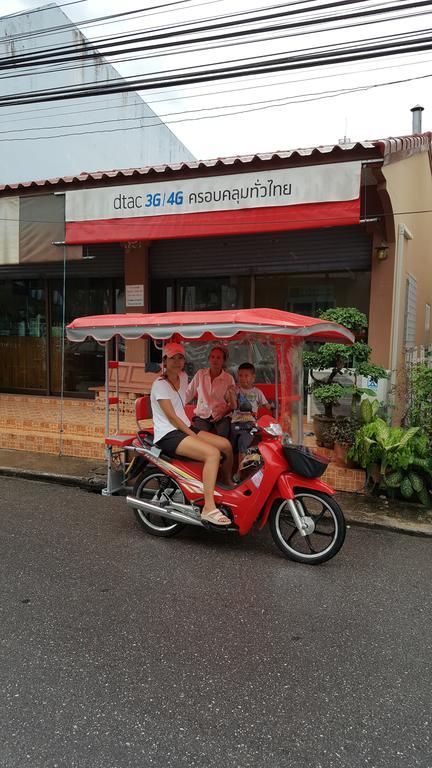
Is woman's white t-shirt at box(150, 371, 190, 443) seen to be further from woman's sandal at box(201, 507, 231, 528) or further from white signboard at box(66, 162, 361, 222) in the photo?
white signboard at box(66, 162, 361, 222)

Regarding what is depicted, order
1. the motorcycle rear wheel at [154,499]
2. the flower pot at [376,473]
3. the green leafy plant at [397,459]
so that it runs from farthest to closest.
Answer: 1. the flower pot at [376,473]
2. the green leafy plant at [397,459]
3. the motorcycle rear wheel at [154,499]

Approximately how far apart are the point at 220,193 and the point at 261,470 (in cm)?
420

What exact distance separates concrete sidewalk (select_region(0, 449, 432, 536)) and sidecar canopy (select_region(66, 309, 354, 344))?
5.85ft

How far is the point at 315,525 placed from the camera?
13.8ft

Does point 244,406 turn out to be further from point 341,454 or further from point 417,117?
point 417,117

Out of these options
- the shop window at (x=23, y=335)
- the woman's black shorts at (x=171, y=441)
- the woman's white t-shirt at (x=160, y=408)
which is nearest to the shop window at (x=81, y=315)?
the shop window at (x=23, y=335)

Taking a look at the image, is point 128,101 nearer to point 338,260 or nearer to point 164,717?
point 338,260

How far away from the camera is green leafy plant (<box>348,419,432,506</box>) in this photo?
18.2ft

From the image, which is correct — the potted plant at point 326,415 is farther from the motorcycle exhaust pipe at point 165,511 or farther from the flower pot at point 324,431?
the motorcycle exhaust pipe at point 165,511

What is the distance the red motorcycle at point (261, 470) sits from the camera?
13.6 ft

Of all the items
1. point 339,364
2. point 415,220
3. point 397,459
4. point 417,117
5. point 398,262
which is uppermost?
point 417,117

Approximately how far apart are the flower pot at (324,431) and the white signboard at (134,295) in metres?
4.31

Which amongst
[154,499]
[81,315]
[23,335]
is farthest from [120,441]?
[23,335]

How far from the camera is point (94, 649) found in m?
2.99
